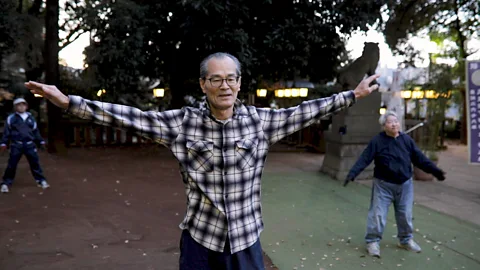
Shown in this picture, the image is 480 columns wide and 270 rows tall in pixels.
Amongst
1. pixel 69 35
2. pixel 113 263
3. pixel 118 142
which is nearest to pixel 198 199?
pixel 113 263

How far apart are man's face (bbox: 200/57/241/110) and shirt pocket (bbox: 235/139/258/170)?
0.20m

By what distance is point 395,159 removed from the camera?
567 centimetres

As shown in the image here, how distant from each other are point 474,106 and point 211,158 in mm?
6495

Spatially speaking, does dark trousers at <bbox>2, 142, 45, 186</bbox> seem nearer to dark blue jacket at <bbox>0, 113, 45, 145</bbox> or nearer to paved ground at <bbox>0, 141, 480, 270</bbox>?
dark blue jacket at <bbox>0, 113, 45, 145</bbox>

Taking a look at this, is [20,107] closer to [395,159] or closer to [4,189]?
[4,189]

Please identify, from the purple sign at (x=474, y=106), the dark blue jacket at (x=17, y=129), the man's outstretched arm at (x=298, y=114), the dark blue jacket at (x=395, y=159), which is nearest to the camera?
the man's outstretched arm at (x=298, y=114)

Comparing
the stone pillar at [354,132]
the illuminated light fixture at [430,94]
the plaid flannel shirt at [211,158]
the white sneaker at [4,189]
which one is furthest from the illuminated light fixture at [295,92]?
the plaid flannel shirt at [211,158]

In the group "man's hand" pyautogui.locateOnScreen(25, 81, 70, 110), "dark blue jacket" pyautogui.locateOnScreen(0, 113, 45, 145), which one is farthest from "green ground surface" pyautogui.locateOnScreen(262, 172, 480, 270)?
"dark blue jacket" pyautogui.locateOnScreen(0, 113, 45, 145)

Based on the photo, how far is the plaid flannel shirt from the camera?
2617 millimetres

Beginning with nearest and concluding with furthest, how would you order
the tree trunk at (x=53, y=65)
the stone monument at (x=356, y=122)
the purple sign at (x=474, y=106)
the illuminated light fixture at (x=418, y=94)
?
the purple sign at (x=474, y=106) < the stone monument at (x=356, y=122) < the tree trunk at (x=53, y=65) < the illuminated light fixture at (x=418, y=94)

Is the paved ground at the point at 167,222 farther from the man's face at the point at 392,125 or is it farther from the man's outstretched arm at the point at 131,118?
the man's outstretched arm at the point at 131,118

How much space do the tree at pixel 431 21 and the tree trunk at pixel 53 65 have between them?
11.1 m

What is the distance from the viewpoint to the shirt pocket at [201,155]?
8.57ft

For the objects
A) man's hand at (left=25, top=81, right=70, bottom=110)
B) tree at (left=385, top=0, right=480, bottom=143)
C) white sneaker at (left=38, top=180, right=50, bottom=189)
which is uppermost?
tree at (left=385, top=0, right=480, bottom=143)
